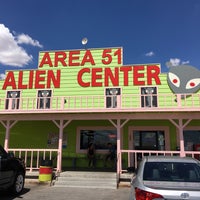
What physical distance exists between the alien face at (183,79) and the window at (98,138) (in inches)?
174

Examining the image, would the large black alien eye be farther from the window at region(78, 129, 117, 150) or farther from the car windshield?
the car windshield

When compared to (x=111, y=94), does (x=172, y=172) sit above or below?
below

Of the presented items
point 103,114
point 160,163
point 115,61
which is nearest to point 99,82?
point 115,61

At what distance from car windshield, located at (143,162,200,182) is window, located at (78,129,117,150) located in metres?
8.94

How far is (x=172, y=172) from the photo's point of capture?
4.20m

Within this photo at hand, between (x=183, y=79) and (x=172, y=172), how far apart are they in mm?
10580

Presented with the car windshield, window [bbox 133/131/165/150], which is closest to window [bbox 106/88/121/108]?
window [bbox 133/131/165/150]

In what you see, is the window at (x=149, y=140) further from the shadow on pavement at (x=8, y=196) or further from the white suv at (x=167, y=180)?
the white suv at (x=167, y=180)

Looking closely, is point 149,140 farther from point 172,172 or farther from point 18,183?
point 172,172

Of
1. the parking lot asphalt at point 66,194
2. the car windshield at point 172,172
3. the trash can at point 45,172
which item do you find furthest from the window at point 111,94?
the car windshield at point 172,172

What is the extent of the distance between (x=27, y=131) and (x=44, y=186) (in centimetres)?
536

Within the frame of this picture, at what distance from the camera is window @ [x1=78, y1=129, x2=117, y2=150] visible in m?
13.4

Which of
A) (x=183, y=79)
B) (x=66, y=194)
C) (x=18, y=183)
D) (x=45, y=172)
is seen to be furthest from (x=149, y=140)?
(x=18, y=183)

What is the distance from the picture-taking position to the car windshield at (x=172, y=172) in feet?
13.1
